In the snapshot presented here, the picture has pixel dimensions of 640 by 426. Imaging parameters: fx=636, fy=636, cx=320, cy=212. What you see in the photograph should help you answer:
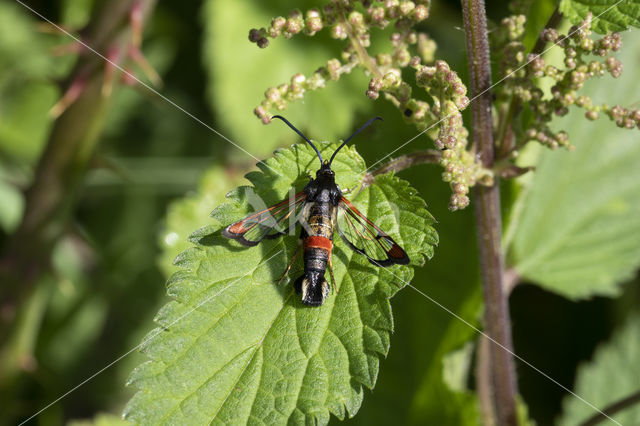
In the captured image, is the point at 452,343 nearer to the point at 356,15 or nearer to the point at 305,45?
the point at 356,15

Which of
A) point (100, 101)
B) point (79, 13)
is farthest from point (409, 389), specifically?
point (79, 13)

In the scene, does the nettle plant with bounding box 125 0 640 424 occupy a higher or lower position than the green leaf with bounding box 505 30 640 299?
lower

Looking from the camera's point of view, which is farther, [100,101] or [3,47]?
[3,47]

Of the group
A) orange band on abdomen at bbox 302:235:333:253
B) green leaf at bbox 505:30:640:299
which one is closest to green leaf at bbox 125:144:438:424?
orange band on abdomen at bbox 302:235:333:253

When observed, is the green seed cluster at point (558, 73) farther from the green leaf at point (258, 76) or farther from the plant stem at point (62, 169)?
the green leaf at point (258, 76)

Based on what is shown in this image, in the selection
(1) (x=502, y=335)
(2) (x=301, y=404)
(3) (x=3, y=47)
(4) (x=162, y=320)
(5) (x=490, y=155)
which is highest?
(3) (x=3, y=47)

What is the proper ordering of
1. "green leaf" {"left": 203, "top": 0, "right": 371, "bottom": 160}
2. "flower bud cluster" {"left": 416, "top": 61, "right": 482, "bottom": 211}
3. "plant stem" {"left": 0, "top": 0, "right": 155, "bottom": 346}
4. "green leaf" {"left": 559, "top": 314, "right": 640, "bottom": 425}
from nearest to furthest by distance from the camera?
"flower bud cluster" {"left": 416, "top": 61, "right": 482, "bottom": 211}, "plant stem" {"left": 0, "top": 0, "right": 155, "bottom": 346}, "green leaf" {"left": 559, "top": 314, "right": 640, "bottom": 425}, "green leaf" {"left": 203, "top": 0, "right": 371, "bottom": 160}

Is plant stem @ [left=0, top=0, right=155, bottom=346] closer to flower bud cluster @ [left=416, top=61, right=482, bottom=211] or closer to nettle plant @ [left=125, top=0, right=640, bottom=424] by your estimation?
nettle plant @ [left=125, top=0, right=640, bottom=424]
